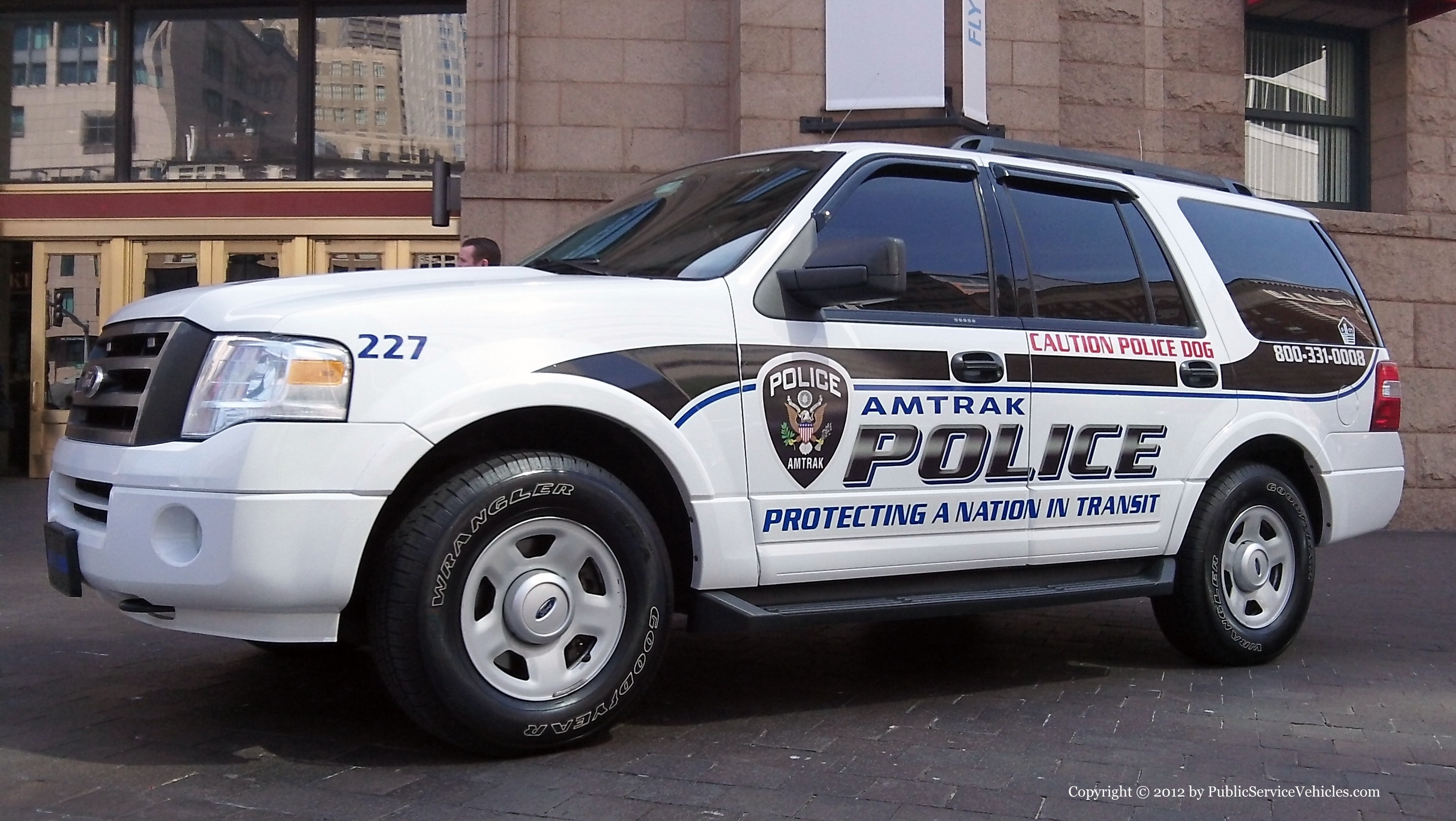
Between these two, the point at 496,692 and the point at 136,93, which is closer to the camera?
the point at 496,692

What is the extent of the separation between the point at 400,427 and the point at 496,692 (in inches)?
29.6

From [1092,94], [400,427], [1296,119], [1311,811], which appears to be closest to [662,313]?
[400,427]

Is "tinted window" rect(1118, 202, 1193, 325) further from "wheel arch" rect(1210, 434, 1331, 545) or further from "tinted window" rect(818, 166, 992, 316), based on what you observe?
"tinted window" rect(818, 166, 992, 316)

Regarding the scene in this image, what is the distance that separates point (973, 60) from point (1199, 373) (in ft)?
20.7

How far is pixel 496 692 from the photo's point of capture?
3.75 metres

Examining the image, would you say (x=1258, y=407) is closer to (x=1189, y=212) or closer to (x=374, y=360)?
(x=1189, y=212)

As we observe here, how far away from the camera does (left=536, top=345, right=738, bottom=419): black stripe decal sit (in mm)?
3914

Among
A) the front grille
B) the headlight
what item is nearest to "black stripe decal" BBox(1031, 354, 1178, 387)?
the headlight

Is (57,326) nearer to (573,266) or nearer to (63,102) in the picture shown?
(63,102)

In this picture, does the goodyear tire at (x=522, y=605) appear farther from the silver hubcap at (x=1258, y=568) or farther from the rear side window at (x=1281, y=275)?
the rear side window at (x=1281, y=275)

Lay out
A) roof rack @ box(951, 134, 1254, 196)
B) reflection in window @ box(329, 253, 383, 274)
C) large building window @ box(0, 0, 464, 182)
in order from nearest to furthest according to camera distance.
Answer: roof rack @ box(951, 134, 1254, 196)
reflection in window @ box(329, 253, 383, 274)
large building window @ box(0, 0, 464, 182)

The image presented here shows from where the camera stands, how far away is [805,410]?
4262mm

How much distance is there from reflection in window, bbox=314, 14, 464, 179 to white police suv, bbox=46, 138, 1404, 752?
28.6 ft

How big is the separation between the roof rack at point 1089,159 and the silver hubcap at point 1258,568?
1.43 m
